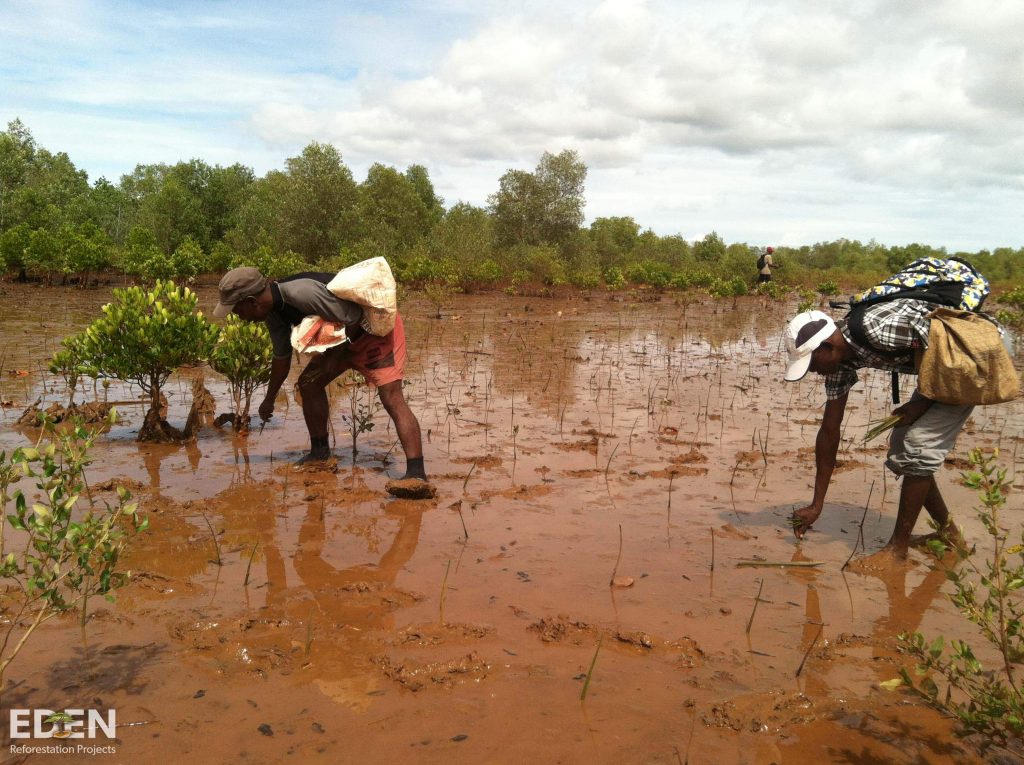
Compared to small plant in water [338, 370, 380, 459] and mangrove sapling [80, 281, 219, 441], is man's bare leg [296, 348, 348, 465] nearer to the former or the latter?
small plant in water [338, 370, 380, 459]

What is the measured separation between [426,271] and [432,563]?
61.2 feet

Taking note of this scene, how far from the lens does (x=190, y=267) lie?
841 inches

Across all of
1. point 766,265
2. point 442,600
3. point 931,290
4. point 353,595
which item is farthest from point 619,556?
point 766,265

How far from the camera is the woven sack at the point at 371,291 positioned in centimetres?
477

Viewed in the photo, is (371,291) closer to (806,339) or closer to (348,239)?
(806,339)

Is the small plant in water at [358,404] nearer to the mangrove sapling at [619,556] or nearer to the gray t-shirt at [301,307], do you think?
the gray t-shirt at [301,307]

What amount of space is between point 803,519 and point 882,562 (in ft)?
1.56

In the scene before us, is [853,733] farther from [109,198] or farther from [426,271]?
[109,198]

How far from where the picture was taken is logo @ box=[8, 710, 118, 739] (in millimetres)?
2428

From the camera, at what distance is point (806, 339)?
12.8 ft

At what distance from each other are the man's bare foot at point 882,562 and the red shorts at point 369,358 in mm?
3076

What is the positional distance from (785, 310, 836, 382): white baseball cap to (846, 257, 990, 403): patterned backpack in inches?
6.2

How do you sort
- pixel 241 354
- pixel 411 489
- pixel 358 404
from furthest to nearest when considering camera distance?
pixel 358 404 < pixel 241 354 < pixel 411 489

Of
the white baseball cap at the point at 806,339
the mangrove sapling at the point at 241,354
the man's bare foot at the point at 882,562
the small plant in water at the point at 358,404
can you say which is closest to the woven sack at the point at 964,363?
the white baseball cap at the point at 806,339
